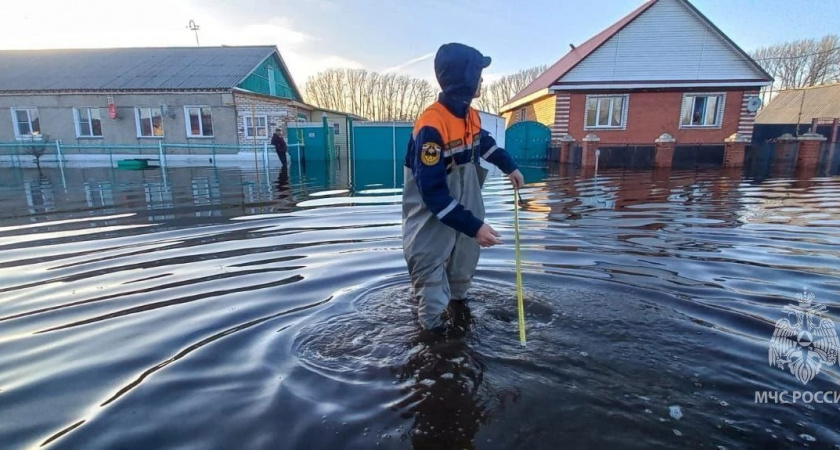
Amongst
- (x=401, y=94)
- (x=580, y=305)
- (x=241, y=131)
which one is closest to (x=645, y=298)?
(x=580, y=305)

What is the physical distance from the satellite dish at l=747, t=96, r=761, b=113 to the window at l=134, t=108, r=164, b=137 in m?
27.6

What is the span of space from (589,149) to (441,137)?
51.7 ft

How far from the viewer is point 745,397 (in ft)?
7.00

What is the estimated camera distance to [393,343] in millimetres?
2699

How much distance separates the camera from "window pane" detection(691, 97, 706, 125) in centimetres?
1997

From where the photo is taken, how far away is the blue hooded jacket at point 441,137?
242 centimetres

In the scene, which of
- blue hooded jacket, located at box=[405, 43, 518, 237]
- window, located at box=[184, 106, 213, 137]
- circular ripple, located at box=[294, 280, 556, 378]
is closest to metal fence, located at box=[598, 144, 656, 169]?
circular ripple, located at box=[294, 280, 556, 378]

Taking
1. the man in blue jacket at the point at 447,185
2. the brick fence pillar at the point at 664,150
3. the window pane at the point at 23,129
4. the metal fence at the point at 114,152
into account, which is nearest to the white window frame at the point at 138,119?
the metal fence at the point at 114,152

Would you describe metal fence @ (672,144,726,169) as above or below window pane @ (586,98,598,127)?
below

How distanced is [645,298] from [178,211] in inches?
289

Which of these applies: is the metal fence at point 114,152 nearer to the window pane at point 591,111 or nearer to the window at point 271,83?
the window at point 271,83

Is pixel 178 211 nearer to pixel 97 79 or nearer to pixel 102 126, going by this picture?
pixel 102 126

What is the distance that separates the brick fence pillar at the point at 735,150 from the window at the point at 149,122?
83.7 feet

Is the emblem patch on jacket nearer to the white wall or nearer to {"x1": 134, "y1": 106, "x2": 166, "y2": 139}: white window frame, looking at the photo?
the white wall
